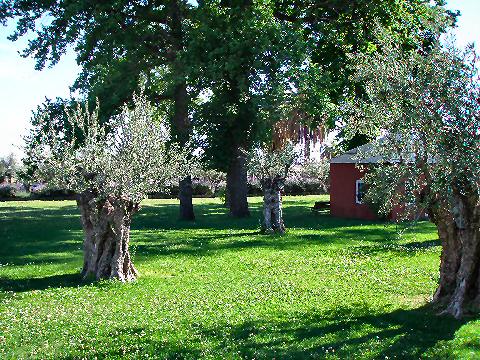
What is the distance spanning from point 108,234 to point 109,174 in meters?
1.68

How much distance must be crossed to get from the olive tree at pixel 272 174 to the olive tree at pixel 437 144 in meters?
14.2

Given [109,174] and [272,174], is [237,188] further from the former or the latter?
[109,174]

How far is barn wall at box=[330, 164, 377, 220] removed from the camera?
1369 inches

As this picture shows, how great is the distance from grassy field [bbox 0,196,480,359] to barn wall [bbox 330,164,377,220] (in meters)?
12.2

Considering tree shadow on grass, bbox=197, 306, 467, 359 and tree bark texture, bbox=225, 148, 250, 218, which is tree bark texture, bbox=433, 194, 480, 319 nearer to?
tree shadow on grass, bbox=197, 306, 467, 359

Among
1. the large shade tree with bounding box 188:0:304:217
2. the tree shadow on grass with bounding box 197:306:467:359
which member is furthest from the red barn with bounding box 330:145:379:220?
the tree shadow on grass with bounding box 197:306:467:359

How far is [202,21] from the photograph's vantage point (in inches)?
1142

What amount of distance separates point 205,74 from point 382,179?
19214 mm

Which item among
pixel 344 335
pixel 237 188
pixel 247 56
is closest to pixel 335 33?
pixel 247 56

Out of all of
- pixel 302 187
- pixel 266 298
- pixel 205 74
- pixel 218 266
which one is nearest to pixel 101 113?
pixel 205 74

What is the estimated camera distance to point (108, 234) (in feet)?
48.5

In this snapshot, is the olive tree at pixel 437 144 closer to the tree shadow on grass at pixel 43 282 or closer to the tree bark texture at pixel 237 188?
the tree shadow on grass at pixel 43 282

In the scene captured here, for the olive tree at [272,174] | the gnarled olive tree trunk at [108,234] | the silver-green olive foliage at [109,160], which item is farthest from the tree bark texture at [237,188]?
the silver-green olive foliage at [109,160]

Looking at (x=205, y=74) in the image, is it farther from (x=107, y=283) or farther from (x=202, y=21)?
(x=107, y=283)
